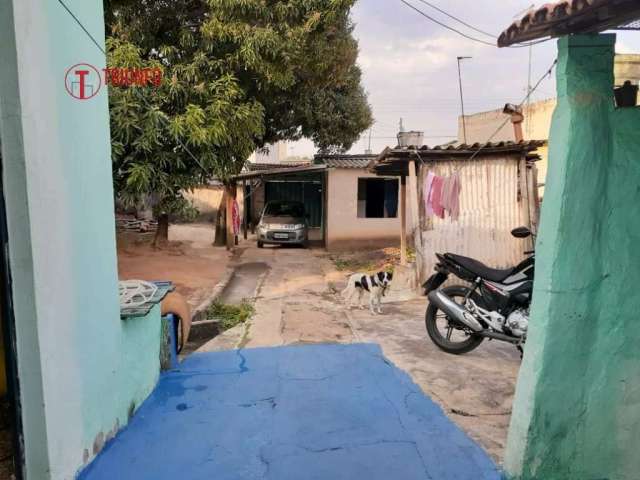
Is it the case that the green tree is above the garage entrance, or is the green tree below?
above

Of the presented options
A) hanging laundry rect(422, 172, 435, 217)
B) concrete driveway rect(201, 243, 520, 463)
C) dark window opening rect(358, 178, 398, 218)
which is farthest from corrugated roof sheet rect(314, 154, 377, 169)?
hanging laundry rect(422, 172, 435, 217)

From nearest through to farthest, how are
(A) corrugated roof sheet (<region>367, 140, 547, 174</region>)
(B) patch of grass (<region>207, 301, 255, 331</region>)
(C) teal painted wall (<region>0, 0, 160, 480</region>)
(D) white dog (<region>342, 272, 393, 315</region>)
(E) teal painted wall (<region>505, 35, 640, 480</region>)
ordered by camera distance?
(C) teal painted wall (<region>0, 0, 160, 480</region>) < (E) teal painted wall (<region>505, 35, 640, 480</region>) < (B) patch of grass (<region>207, 301, 255, 331</region>) < (D) white dog (<region>342, 272, 393, 315</region>) < (A) corrugated roof sheet (<region>367, 140, 547, 174</region>)

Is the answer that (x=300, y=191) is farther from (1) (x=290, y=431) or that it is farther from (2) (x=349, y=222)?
(1) (x=290, y=431)

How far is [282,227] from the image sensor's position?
1506cm

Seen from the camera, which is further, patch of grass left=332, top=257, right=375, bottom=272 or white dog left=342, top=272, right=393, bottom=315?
patch of grass left=332, top=257, right=375, bottom=272

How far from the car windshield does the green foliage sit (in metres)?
6.75

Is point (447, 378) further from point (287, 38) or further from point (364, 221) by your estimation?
point (364, 221)

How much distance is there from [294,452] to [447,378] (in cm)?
197

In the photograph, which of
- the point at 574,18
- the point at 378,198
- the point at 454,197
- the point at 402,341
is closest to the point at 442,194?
the point at 454,197

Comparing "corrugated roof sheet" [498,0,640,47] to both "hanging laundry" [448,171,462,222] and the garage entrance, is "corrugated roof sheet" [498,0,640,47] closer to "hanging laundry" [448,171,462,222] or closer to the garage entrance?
"hanging laundry" [448,171,462,222]

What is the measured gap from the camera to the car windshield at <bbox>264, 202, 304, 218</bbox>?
619 inches

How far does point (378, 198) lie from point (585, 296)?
13192 millimetres

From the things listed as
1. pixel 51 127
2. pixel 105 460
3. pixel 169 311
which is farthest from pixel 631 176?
pixel 169 311

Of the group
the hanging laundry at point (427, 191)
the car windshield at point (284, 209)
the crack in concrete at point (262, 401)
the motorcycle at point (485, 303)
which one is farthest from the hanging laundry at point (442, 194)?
the car windshield at point (284, 209)
